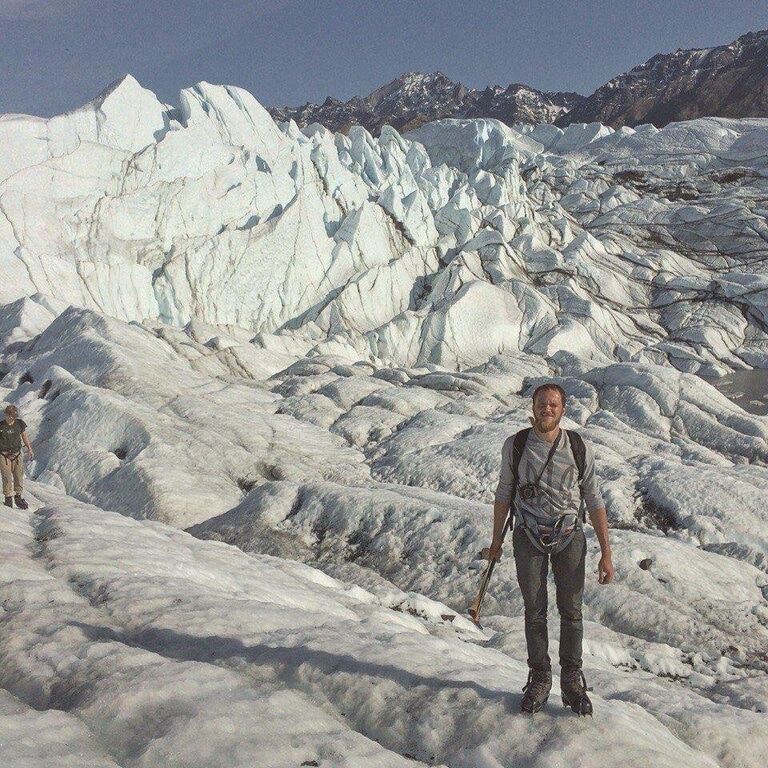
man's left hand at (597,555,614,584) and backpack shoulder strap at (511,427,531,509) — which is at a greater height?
backpack shoulder strap at (511,427,531,509)

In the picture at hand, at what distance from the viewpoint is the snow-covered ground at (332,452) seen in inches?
189

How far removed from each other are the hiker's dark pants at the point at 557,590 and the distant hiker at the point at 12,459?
9.95 metres

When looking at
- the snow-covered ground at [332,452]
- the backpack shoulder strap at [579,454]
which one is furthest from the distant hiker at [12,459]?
the backpack shoulder strap at [579,454]

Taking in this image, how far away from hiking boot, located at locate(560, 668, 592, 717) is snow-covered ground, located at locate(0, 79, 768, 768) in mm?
133

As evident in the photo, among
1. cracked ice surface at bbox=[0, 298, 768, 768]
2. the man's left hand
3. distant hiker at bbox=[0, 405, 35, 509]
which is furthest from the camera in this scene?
distant hiker at bbox=[0, 405, 35, 509]

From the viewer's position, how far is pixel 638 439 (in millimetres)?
23781

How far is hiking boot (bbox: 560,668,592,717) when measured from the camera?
459cm

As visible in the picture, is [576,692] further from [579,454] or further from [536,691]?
[579,454]

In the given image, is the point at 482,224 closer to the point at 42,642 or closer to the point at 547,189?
the point at 547,189

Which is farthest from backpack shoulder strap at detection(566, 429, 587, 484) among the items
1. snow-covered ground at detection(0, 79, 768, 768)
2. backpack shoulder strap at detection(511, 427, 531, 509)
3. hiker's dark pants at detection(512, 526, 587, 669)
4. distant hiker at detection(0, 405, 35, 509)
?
distant hiker at detection(0, 405, 35, 509)

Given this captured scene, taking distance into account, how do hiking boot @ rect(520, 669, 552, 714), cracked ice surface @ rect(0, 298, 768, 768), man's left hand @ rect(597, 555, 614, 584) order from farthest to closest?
1. man's left hand @ rect(597, 555, 614, 584)
2. hiking boot @ rect(520, 669, 552, 714)
3. cracked ice surface @ rect(0, 298, 768, 768)

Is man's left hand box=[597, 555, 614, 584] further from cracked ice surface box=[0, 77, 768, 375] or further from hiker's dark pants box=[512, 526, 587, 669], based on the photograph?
cracked ice surface box=[0, 77, 768, 375]

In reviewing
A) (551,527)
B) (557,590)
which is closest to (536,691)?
(557,590)

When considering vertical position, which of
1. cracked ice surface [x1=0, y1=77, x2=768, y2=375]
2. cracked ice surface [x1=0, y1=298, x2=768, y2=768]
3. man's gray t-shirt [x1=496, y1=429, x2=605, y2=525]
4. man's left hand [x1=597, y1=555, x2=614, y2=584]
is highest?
cracked ice surface [x1=0, y1=77, x2=768, y2=375]
